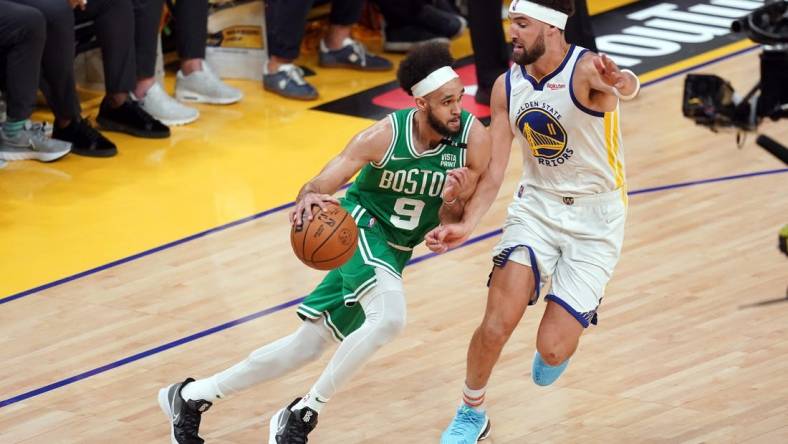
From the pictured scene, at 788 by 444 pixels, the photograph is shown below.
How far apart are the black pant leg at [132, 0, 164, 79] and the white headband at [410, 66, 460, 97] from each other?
16.3 feet

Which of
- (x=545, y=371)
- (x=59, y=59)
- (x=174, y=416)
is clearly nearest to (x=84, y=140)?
(x=59, y=59)

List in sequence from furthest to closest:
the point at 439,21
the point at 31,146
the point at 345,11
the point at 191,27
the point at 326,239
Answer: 1. the point at 439,21
2. the point at 345,11
3. the point at 191,27
4. the point at 31,146
5. the point at 326,239

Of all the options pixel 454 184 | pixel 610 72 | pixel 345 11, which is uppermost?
pixel 610 72

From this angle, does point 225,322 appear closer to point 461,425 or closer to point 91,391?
point 91,391

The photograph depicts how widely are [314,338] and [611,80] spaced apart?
1.66m

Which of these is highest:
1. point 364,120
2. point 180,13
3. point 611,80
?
point 611,80

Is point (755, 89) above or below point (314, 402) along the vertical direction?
above

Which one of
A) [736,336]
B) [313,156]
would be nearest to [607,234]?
[736,336]

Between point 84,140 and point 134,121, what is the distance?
0.50 metres

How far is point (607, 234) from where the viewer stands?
6.46m

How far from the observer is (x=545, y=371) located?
6555 millimetres

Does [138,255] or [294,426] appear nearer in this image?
[294,426]

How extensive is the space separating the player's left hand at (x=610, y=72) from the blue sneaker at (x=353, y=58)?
6.38 metres

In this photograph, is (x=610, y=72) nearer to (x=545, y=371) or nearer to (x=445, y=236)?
(x=445, y=236)
